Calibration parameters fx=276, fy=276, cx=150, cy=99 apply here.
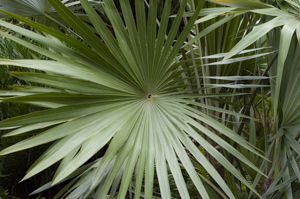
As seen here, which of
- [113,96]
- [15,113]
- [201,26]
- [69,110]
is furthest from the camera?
[15,113]

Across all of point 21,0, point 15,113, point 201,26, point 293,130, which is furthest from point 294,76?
point 15,113

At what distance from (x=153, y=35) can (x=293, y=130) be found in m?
0.59

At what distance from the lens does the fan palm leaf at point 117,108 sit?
26.6 inches

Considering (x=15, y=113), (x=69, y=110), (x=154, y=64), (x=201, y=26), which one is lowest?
(x=15, y=113)

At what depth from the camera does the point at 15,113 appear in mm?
1532

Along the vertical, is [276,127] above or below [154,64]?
below

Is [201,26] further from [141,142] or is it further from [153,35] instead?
[141,142]

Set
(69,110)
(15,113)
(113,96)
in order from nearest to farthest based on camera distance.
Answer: (69,110) < (113,96) < (15,113)

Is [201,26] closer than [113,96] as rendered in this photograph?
No

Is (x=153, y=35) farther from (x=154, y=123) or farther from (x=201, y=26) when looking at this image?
(x=201, y=26)

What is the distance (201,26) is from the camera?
1.17 metres

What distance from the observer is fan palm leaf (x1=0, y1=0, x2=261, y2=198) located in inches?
26.6

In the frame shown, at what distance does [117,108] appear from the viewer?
0.83 m

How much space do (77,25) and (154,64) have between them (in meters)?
0.27
